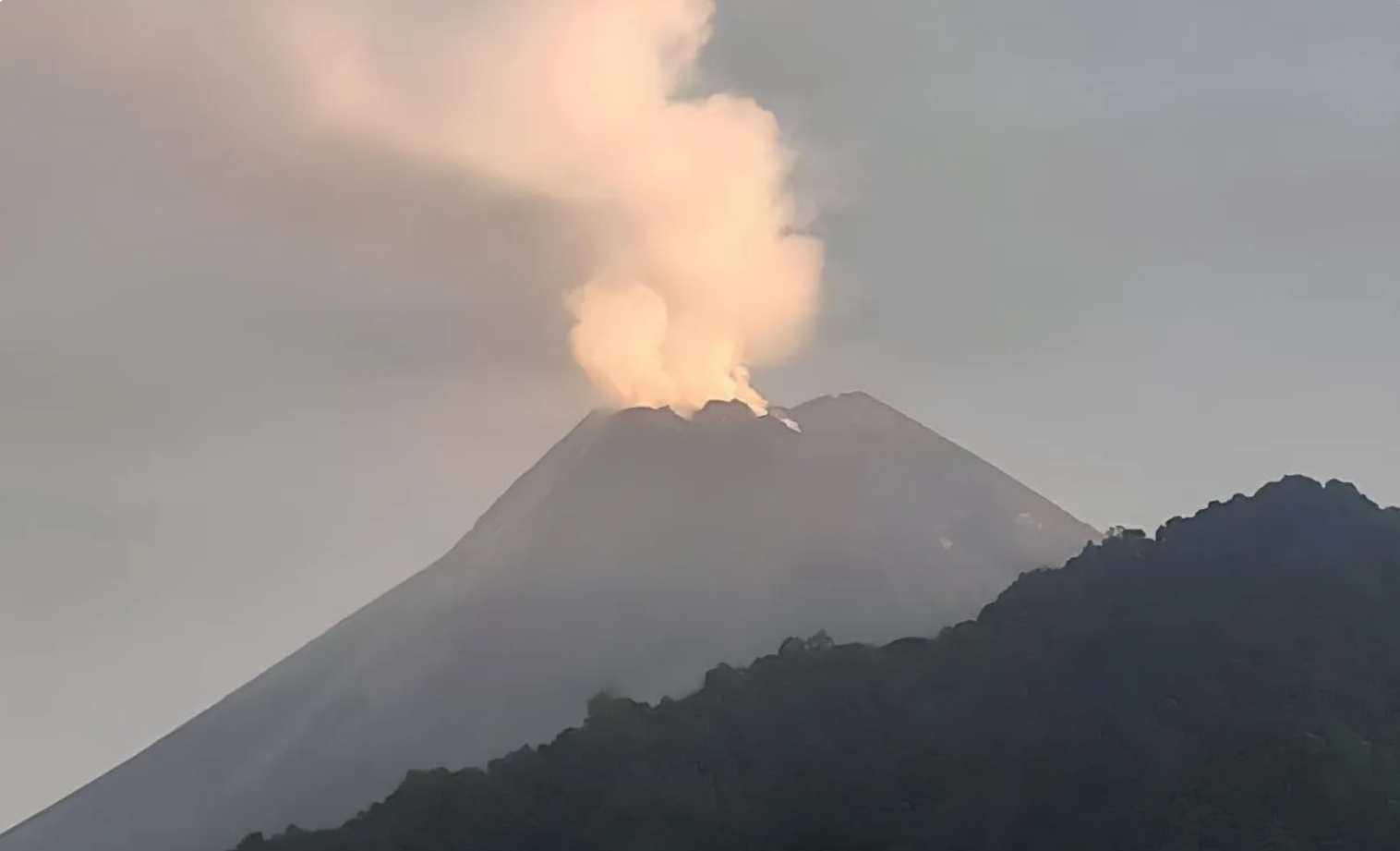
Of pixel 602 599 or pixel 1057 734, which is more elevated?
pixel 602 599

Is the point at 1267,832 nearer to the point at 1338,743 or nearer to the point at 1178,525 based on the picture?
the point at 1338,743

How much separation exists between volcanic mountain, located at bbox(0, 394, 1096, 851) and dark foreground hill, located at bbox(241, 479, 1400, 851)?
24116mm

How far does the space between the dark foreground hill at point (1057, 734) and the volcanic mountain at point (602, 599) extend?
79.1 feet

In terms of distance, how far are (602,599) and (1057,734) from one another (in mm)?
57493

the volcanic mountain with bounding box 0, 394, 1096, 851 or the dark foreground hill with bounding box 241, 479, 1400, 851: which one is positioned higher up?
the volcanic mountain with bounding box 0, 394, 1096, 851

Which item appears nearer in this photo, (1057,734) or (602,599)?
(1057,734)

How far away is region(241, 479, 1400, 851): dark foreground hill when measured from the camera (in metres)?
68.0

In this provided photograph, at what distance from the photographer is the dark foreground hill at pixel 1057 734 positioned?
6800 centimetres

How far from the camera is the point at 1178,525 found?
Result: 95188mm

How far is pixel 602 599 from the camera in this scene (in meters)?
129

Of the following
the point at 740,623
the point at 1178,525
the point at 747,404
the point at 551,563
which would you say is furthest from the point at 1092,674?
the point at 747,404

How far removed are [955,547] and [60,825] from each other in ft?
226

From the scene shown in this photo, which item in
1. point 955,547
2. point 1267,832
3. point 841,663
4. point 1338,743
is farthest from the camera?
point 955,547

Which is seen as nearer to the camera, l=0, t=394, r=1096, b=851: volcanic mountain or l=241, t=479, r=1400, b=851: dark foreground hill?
l=241, t=479, r=1400, b=851: dark foreground hill
